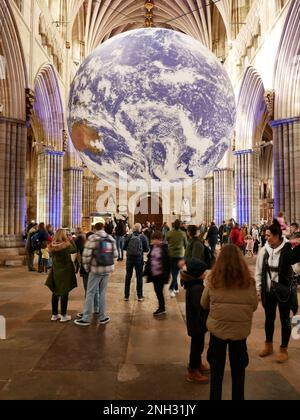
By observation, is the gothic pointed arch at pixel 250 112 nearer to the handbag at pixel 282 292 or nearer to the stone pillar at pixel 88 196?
the stone pillar at pixel 88 196

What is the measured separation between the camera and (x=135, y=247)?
614 cm

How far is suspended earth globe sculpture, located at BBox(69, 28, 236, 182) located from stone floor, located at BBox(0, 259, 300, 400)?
211 cm

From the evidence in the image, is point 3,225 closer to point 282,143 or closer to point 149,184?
point 149,184

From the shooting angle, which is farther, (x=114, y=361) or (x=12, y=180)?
(x=12, y=180)

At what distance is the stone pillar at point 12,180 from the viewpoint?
12344mm

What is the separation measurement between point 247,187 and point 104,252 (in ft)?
50.8

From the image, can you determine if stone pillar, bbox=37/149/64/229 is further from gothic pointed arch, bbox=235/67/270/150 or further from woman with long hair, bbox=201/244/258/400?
woman with long hair, bbox=201/244/258/400

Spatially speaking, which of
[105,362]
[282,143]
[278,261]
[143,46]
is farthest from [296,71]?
[105,362]

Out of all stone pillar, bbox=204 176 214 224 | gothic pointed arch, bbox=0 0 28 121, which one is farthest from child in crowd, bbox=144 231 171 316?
stone pillar, bbox=204 176 214 224

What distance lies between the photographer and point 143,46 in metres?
4.65

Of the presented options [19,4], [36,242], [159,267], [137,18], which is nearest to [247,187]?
[36,242]

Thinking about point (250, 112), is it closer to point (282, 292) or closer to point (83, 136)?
point (83, 136)

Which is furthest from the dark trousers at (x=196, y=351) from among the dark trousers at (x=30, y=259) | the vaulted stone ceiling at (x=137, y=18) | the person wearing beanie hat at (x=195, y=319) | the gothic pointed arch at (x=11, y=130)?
the vaulted stone ceiling at (x=137, y=18)
